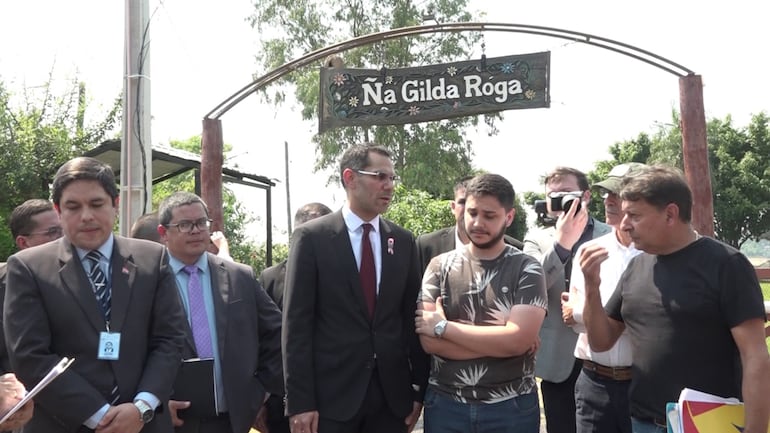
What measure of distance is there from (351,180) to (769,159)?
151 ft

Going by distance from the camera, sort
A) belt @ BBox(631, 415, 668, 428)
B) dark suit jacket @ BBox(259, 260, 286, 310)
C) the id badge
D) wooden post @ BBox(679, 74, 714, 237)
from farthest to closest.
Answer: wooden post @ BBox(679, 74, 714, 237), dark suit jacket @ BBox(259, 260, 286, 310), belt @ BBox(631, 415, 668, 428), the id badge

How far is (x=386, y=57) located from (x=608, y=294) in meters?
23.7

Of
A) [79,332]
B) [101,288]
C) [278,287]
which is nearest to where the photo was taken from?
[79,332]

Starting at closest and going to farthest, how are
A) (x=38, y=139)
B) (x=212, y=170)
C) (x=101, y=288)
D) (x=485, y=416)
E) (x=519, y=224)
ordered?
(x=101, y=288), (x=485, y=416), (x=212, y=170), (x=38, y=139), (x=519, y=224)

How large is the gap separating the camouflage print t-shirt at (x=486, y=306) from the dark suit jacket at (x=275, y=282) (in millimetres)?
1391

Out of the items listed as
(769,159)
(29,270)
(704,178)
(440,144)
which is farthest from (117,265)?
(769,159)

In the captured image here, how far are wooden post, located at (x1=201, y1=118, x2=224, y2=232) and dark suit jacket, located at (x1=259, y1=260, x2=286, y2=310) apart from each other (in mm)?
2666

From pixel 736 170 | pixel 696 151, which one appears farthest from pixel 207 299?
pixel 736 170

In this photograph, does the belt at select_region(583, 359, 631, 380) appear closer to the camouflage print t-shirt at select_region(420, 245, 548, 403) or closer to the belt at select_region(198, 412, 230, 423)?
the camouflage print t-shirt at select_region(420, 245, 548, 403)

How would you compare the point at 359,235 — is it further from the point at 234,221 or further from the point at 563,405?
the point at 234,221

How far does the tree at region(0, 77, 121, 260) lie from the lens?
16.7 m

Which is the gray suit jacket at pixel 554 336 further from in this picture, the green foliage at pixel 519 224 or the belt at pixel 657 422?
the green foliage at pixel 519 224

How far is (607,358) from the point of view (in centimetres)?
376

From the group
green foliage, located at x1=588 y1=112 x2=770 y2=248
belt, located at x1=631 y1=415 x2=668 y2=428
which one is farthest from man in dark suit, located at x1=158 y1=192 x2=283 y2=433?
green foliage, located at x1=588 y1=112 x2=770 y2=248
